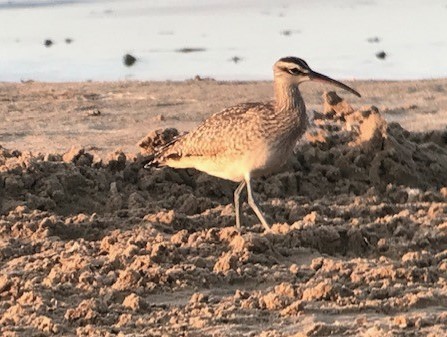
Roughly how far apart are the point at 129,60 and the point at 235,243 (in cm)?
1083

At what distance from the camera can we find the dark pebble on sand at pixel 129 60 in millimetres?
19016

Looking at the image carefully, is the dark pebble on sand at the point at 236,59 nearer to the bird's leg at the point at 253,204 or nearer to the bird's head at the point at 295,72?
the bird's head at the point at 295,72

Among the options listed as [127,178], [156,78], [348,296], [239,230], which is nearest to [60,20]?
[156,78]

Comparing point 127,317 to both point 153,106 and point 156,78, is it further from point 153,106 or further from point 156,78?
point 156,78

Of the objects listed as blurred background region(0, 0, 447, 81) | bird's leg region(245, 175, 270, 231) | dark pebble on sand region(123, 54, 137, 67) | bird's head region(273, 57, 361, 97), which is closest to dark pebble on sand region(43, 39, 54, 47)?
blurred background region(0, 0, 447, 81)

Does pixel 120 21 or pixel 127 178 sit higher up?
pixel 120 21

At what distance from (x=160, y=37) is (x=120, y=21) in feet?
9.95

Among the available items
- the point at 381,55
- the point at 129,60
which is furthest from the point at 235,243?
the point at 129,60

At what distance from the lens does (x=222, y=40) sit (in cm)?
2106

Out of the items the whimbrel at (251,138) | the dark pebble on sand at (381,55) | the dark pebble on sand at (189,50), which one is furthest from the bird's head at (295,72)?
the dark pebble on sand at (189,50)

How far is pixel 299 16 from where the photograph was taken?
24.5 metres

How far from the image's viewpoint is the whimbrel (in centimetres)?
933

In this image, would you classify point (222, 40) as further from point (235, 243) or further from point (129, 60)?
point (235, 243)

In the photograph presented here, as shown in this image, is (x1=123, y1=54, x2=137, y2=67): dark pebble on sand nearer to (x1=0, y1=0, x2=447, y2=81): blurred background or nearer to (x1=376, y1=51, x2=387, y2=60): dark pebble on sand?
(x1=0, y1=0, x2=447, y2=81): blurred background
